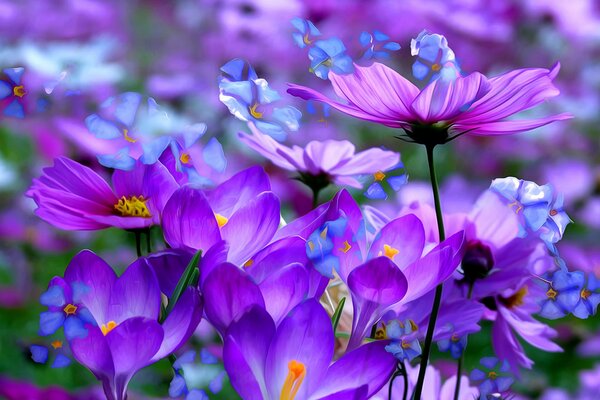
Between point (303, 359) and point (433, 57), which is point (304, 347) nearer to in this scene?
point (303, 359)

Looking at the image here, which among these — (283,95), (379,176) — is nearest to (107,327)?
(379,176)

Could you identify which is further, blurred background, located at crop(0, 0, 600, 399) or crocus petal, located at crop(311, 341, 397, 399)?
blurred background, located at crop(0, 0, 600, 399)

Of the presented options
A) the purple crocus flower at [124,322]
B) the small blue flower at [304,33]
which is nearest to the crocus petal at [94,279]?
the purple crocus flower at [124,322]

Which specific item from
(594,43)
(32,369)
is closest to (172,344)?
(32,369)

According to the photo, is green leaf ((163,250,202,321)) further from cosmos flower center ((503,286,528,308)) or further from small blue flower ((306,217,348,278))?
cosmos flower center ((503,286,528,308))

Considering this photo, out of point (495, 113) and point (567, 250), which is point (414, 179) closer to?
point (567, 250)

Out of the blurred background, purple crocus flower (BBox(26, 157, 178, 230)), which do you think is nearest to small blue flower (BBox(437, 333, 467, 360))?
purple crocus flower (BBox(26, 157, 178, 230))
